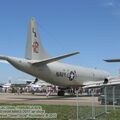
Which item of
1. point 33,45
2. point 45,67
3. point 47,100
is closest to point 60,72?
point 45,67

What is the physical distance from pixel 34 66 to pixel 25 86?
1775 inches

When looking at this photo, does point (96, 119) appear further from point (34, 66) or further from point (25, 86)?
point (25, 86)

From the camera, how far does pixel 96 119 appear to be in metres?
18.1

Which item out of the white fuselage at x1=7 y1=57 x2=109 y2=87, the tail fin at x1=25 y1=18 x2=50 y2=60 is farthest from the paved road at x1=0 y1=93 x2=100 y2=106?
the tail fin at x1=25 y1=18 x2=50 y2=60

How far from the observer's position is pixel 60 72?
5162 centimetres

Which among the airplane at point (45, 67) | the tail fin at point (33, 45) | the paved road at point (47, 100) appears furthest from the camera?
the tail fin at point (33, 45)

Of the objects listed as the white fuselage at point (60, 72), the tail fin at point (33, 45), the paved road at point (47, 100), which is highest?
the tail fin at point (33, 45)

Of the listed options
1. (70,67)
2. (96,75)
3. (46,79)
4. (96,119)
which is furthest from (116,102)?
(96,75)

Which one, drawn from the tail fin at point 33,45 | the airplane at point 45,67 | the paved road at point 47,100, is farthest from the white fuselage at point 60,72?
the paved road at point 47,100

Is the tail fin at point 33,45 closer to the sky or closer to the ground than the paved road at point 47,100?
closer to the sky

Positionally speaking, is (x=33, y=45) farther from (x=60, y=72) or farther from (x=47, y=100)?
(x=47, y=100)

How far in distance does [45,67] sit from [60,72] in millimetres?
3966

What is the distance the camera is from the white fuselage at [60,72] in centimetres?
4547

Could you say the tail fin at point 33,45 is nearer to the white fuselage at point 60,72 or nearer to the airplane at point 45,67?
the airplane at point 45,67
